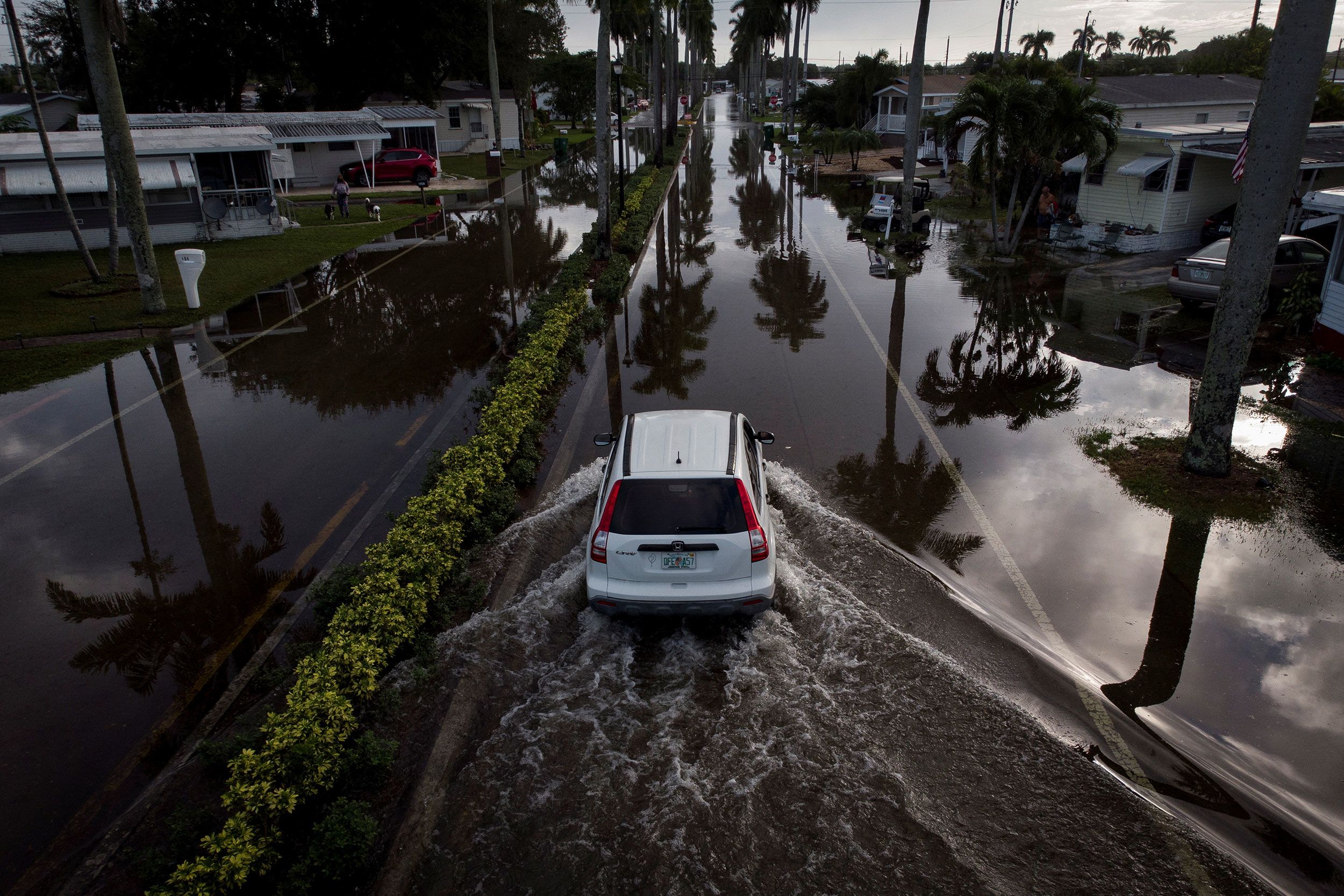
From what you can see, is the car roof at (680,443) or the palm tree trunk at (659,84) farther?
the palm tree trunk at (659,84)

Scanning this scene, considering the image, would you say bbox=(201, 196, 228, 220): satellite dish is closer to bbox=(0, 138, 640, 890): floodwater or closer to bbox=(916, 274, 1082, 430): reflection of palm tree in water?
bbox=(0, 138, 640, 890): floodwater

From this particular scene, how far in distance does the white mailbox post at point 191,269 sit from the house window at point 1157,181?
2424cm

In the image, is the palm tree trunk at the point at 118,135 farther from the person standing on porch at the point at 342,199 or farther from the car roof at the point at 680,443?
the car roof at the point at 680,443

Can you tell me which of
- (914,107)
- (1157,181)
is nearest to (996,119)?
(914,107)

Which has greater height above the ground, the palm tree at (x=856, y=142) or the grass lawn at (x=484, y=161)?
the palm tree at (x=856, y=142)

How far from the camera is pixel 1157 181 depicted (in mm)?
22547

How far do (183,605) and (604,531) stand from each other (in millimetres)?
4248

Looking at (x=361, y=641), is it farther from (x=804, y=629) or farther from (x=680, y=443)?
(x=804, y=629)

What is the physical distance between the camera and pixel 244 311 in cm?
1827

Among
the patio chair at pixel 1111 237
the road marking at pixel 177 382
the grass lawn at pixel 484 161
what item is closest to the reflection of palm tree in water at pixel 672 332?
the road marking at pixel 177 382

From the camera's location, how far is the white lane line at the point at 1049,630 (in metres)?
4.87

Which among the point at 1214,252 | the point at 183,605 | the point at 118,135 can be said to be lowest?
the point at 183,605

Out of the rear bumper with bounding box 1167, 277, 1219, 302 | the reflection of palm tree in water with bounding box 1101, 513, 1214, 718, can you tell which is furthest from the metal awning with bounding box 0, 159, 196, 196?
the rear bumper with bounding box 1167, 277, 1219, 302

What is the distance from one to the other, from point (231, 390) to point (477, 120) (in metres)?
47.0
